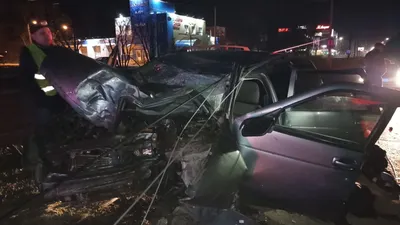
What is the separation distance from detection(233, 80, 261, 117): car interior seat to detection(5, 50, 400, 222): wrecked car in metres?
0.31

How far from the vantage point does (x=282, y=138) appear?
299 centimetres

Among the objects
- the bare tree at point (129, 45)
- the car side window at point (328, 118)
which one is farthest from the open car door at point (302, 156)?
the bare tree at point (129, 45)

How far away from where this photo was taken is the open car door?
9.29 feet

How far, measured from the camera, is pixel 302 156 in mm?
2955

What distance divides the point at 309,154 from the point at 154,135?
1515mm

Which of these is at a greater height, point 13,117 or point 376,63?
point 376,63

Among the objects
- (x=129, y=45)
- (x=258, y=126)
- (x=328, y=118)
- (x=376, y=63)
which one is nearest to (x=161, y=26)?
(x=129, y=45)

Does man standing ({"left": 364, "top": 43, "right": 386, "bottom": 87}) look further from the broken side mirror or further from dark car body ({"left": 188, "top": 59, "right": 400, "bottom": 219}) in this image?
the broken side mirror

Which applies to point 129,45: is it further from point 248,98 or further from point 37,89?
point 248,98

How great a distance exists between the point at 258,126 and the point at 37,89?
270 centimetres

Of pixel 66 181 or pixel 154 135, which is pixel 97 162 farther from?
pixel 154 135

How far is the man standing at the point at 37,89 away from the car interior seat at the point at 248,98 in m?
2.27

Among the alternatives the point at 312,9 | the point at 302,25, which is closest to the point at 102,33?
the point at 312,9

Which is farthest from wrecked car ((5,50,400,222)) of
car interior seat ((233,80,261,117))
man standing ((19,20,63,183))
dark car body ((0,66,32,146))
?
dark car body ((0,66,32,146))
